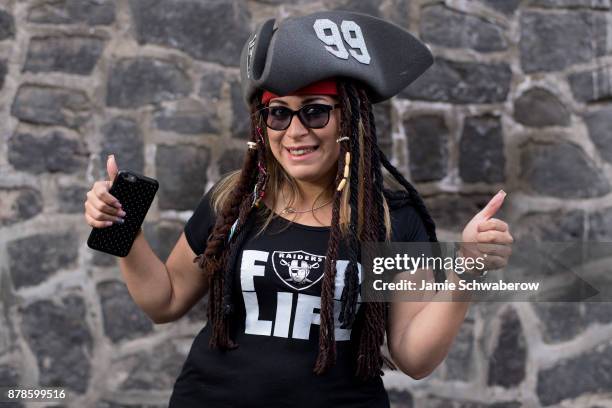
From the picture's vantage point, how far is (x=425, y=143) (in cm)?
324

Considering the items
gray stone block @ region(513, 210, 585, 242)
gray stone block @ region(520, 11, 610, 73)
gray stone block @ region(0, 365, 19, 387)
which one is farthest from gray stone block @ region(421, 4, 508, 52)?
gray stone block @ region(0, 365, 19, 387)

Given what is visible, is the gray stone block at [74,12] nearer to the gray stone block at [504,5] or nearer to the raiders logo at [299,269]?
the gray stone block at [504,5]

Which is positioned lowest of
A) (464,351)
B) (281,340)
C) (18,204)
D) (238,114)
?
(464,351)

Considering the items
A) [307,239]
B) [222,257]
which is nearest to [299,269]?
[307,239]

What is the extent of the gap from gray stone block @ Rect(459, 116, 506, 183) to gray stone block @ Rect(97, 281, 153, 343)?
1370mm

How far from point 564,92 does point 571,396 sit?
3.86 ft

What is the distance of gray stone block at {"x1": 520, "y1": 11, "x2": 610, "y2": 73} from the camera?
10.5 ft

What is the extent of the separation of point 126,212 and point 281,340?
498 millimetres

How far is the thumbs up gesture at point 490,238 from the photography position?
1.79 meters

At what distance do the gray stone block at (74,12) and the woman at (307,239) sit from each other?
1.14 metres

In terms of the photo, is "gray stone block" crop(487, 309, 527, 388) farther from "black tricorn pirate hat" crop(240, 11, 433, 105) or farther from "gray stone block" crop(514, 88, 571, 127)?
"black tricorn pirate hat" crop(240, 11, 433, 105)

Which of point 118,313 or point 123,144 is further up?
point 123,144

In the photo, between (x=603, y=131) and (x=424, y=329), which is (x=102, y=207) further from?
(x=603, y=131)

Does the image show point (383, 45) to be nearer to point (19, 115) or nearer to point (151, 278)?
point (151, 278)
